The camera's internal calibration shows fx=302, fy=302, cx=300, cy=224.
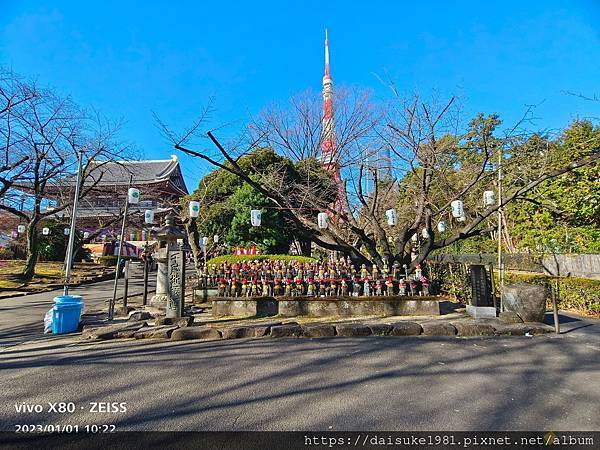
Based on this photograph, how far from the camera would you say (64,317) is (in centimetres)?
692

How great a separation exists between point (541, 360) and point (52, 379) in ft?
24.0

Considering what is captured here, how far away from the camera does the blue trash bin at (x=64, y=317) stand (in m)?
6.87

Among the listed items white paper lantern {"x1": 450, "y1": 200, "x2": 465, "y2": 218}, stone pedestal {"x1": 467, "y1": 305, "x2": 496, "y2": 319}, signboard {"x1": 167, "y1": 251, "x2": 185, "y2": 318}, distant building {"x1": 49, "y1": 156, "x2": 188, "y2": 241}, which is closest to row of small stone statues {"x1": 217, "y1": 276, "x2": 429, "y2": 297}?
stone pedestal {"x1": 467, "y1": 305, "x2": 496, "y2": 319}

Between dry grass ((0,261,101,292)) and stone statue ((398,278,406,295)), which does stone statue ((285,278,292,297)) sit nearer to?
stone statue ((398,278,406,295))

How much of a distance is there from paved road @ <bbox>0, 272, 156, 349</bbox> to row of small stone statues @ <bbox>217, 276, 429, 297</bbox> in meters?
4.62

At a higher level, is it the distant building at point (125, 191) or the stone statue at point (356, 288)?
the distant building at point (125, 191)

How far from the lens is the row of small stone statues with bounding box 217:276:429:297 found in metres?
8.73

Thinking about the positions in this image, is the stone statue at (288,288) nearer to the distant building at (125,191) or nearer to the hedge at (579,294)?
the hedge at (579,294)

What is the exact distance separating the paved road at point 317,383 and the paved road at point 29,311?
1196 millimetres

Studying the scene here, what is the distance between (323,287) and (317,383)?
499 centimetres

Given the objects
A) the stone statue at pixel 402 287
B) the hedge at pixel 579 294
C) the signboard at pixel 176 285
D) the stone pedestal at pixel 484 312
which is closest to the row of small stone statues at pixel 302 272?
the stone statue at pixel 402 287

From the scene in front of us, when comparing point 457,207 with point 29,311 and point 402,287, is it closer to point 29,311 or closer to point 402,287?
point 402,287

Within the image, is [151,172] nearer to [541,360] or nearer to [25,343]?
[25,343]

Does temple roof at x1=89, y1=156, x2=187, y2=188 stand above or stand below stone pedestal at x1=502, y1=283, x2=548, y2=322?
above
